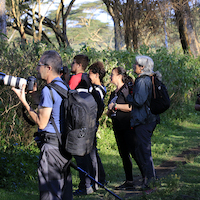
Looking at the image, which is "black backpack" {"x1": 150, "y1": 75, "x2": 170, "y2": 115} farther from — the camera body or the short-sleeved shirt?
the camera body

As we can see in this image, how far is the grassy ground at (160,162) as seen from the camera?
15.0ft

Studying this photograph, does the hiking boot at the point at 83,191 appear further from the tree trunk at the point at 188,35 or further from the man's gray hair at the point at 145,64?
the tree trunk at the point at 188,35

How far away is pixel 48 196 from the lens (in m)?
3.03

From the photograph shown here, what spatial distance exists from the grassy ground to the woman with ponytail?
0.55 meters

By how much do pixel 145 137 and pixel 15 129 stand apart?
302cm

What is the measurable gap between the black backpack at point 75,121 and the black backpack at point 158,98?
1.82m

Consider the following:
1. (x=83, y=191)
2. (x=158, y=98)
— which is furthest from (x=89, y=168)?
(x=158, y=98)

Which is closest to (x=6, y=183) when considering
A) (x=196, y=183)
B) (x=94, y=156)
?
(x=94, y=156)

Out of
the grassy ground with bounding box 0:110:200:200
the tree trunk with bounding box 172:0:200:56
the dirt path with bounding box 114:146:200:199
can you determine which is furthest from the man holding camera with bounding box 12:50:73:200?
the tree trunk with bounding box 172:0:200:56

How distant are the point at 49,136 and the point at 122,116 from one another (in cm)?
220

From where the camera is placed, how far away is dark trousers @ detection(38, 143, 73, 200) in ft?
10.0

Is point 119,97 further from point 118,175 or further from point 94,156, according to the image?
point 118,175

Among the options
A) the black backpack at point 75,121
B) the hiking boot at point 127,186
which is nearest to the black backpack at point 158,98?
the hiking boot at point 127,186

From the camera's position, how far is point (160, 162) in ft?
23.7
